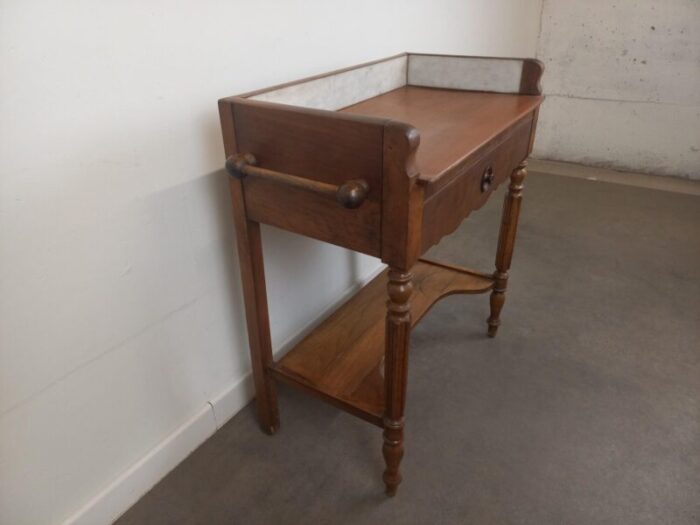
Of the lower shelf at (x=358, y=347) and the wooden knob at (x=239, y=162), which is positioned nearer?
the wooden knob at (x=239, y=162)

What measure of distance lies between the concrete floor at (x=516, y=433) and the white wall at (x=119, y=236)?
22 centimetres

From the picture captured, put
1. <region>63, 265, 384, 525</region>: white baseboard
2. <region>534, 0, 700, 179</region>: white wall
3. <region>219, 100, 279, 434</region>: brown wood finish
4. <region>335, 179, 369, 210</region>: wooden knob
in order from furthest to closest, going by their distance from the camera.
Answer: <region>534, 0, 700, 179</region>: white wall < <region>63, 265, 384, 525</region>: white baseboard < <region>219, 100, 279, 434</region>: brown wood finish < <region>335, 179, 369, 210</region>: wooden knob

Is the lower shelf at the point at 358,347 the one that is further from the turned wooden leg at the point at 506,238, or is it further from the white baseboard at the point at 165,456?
the white baseboard at the point at 165,456

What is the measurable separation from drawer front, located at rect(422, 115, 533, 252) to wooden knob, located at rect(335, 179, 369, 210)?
0.14 m

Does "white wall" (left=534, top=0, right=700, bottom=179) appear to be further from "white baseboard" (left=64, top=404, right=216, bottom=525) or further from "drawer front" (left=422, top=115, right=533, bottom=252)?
"white baseboard" (left=64, top=404, right=216, bottom=525)

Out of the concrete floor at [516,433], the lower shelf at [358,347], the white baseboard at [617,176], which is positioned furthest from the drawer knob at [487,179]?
the white baseboard at [617,176]

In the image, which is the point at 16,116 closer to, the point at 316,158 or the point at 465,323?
the point at 316,158

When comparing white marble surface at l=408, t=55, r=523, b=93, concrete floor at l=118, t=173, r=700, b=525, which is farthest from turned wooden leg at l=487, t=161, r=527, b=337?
white marble surface at l=408, t=55, r=523, b=93

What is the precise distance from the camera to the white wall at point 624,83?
10.8 ft

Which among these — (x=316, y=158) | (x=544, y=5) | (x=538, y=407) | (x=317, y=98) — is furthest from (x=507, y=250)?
(x=544, y=5)

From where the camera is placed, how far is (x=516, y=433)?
1.59m

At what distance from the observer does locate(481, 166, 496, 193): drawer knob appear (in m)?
1.30

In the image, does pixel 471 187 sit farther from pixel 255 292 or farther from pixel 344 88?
pixel 255 292

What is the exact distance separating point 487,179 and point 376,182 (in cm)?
48
